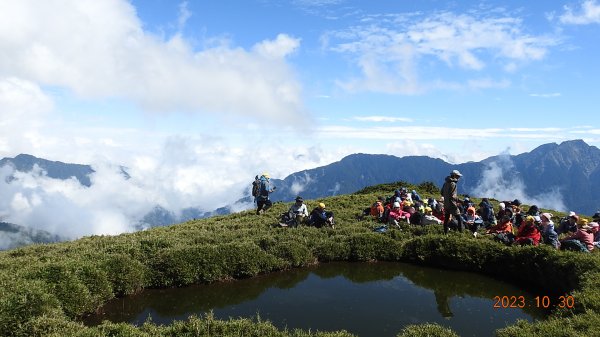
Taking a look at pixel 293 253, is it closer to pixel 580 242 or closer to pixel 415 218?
pixel 415 218

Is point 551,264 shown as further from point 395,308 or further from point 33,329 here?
point 33,329

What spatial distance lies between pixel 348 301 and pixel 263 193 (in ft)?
47.8

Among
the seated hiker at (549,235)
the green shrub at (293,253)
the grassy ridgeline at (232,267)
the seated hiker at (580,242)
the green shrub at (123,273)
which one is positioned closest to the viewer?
the grassy ridgeline at (232,267)

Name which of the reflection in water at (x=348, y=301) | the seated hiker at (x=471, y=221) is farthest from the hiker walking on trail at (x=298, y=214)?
the seated hiker at (x=471, y=221)

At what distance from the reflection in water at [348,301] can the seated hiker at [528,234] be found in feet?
9.42

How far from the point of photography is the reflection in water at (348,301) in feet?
37.6

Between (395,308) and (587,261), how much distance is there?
21.8ft

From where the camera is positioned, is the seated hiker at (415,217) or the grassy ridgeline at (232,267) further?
the seated hiker at (415,217)

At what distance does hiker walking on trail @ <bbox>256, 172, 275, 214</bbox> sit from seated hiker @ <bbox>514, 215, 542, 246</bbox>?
14.7 m

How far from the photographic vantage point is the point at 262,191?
26.6m

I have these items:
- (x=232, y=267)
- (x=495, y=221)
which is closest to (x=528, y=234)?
(x=495, y=221)

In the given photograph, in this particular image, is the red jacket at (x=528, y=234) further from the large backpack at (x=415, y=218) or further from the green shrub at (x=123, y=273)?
the green shrub at (x=123, y=273)

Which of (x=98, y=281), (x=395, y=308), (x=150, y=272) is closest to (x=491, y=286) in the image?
(x=395, y=308)
